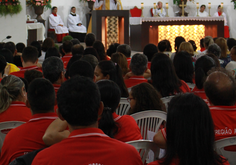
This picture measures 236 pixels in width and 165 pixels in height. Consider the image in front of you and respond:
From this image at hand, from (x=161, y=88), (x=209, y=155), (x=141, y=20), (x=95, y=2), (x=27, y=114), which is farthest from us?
(x=95, y=2)

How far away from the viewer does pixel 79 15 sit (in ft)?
43.2

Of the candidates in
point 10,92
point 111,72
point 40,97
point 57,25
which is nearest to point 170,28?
point 57,25

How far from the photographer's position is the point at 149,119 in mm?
2479

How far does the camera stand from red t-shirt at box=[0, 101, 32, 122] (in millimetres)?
2379

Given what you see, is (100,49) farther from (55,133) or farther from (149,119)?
(55,133)

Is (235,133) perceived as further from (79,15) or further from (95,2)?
(79,15)

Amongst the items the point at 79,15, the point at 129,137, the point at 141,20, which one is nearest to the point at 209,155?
the point at 129,137

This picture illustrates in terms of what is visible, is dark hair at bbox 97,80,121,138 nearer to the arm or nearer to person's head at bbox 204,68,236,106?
the arm

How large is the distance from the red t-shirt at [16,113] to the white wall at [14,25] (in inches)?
264

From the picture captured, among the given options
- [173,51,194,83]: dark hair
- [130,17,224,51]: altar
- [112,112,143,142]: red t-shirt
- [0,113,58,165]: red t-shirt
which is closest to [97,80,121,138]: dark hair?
[112,112,143,142]: red t-shirt

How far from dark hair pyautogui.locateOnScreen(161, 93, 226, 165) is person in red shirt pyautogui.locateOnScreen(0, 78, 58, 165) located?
851mm

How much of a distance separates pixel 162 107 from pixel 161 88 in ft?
2.30

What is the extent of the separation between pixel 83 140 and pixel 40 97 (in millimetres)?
763

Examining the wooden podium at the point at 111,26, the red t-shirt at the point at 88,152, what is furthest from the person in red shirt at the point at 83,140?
the wooden podium at the point at 111,26
